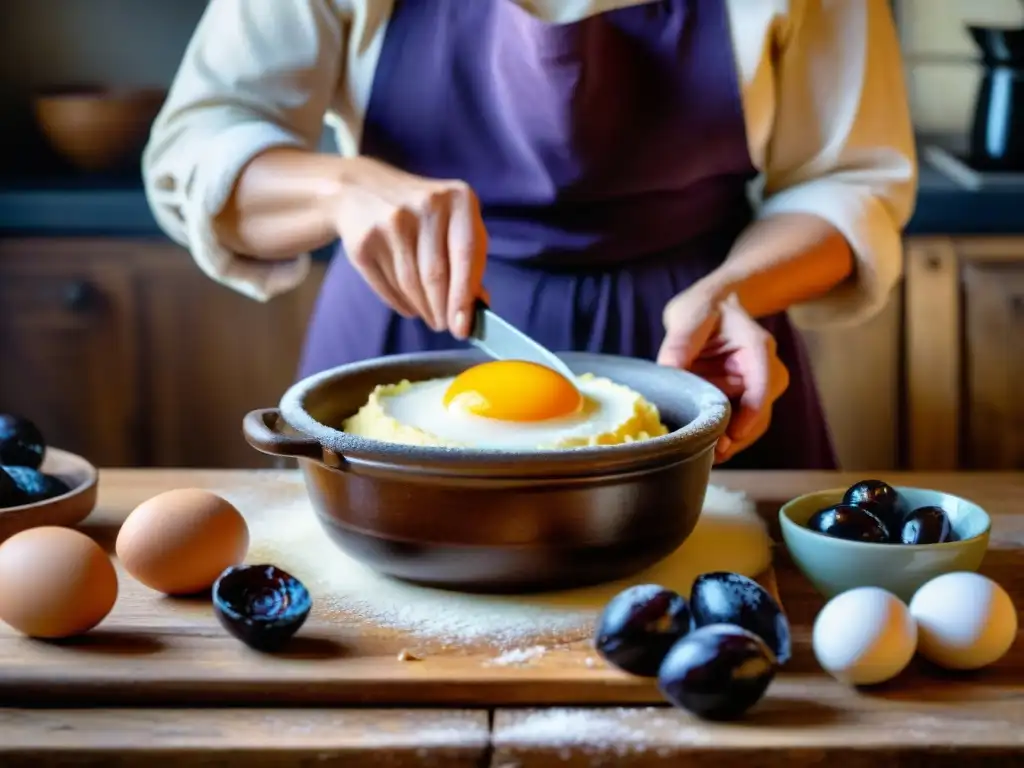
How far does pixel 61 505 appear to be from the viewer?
3.01 ft

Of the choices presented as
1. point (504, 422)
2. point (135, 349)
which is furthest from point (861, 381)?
point (504, 422)

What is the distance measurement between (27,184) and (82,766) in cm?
178

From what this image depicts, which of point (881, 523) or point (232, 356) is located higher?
point (881, 523)

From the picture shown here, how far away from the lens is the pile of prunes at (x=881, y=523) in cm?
80

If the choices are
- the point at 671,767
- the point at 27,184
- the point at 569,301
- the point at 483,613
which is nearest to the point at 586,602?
the point at 483,613

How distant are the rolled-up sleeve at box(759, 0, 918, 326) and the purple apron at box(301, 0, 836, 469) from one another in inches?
2.6

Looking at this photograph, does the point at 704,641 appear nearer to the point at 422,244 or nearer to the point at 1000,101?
the point at 422,244

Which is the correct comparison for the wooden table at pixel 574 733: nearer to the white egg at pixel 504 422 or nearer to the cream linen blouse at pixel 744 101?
the white egg at pixel 504 422

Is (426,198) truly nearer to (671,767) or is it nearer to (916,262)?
(671,767)

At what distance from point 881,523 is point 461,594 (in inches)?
11.1

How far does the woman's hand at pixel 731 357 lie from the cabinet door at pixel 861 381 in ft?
3.54

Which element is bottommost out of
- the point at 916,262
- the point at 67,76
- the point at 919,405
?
the point at 919,405

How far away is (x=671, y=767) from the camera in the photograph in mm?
652

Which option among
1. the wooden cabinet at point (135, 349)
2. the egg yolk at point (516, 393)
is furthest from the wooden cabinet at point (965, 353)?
the egg yolk at point (516, 393)
